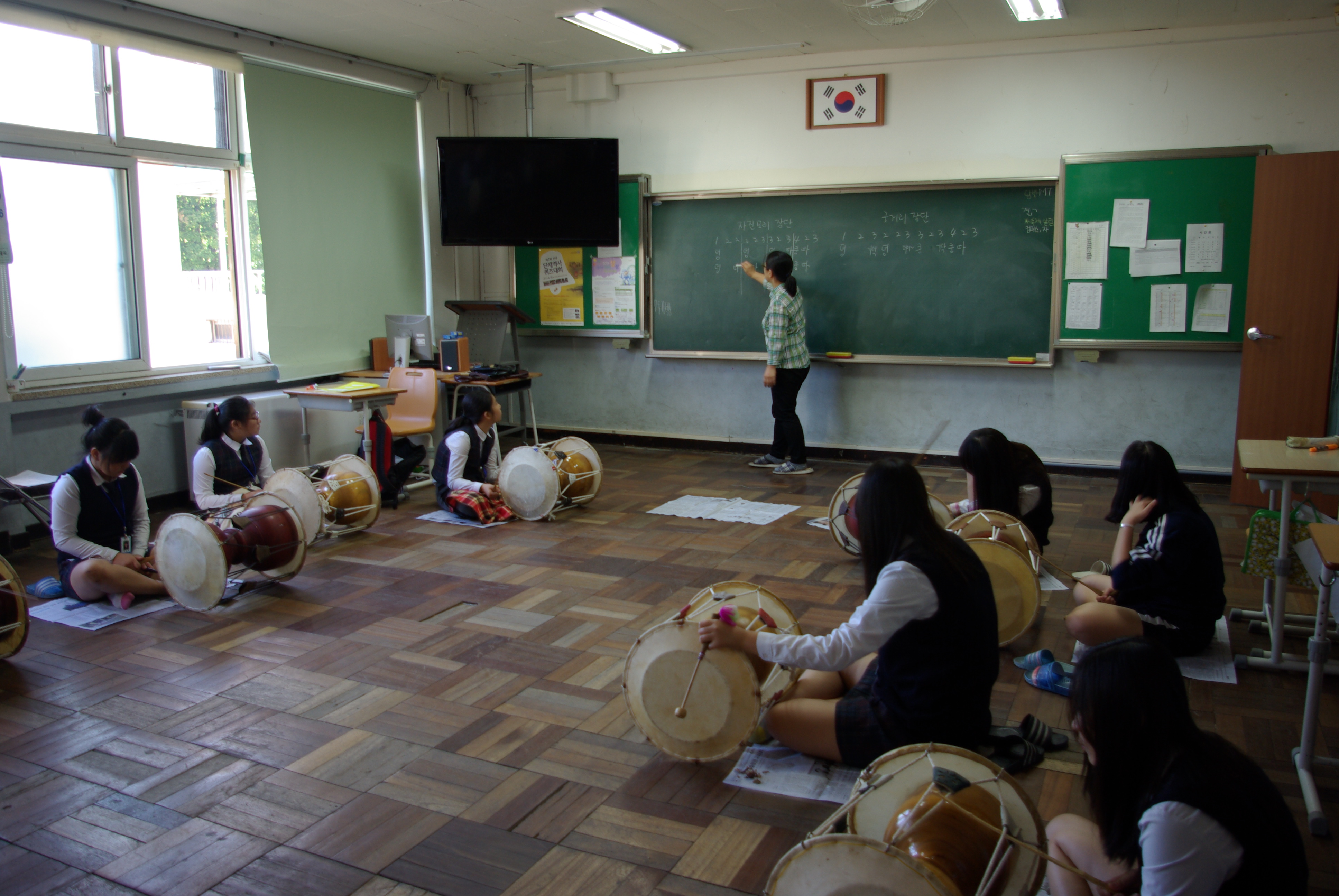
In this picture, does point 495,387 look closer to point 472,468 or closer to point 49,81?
point 472,468

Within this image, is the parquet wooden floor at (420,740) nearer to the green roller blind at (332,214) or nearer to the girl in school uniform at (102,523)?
the girl in school uniform at (102,523)

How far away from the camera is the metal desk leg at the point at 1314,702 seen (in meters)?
2.28

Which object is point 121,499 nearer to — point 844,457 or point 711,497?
point 711,497

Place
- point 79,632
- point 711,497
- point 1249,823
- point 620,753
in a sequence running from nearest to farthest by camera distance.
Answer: point 1249,823 → point 620,753 → point 79,632 → point 711,497

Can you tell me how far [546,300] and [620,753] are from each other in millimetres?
5351

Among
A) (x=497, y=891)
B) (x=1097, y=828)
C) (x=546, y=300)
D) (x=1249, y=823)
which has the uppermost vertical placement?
(x=546, y=300)

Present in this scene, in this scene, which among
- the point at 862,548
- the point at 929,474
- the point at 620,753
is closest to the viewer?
the point at 862,548

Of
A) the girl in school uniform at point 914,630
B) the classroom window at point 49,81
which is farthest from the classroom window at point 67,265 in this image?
the girl in school uniform at point 914,630

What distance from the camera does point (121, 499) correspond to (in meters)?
3.90

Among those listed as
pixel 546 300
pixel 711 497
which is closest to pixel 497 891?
pixel 711 497

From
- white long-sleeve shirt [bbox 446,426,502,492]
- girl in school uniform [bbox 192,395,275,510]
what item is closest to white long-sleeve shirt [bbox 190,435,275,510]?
girl in school uniform [bbox 192,395,275,510]

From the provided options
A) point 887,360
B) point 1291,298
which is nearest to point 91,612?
point 887,360

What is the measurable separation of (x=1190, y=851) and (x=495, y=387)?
559 cm

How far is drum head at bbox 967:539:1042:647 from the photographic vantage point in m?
3.11
